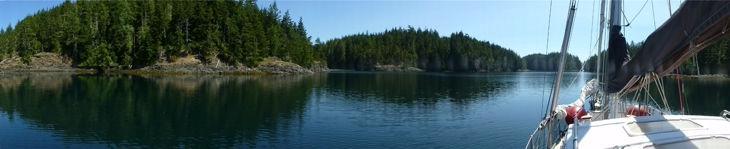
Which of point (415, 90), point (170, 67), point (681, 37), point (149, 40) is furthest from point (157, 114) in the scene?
point (149, 40)

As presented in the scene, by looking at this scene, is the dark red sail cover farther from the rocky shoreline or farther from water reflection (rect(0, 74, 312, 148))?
the rocky shoreline

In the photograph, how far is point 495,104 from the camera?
61.1 m

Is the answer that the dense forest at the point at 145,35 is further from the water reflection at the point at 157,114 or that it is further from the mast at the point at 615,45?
the mast at the point at 615,45

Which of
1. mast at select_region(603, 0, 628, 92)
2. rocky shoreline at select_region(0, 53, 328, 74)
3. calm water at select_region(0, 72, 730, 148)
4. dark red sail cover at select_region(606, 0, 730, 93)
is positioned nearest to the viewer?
dark red sail cover at select_region(606, 0, 730, 93)

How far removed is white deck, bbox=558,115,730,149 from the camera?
11.2 meters

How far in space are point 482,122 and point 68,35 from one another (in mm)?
128963

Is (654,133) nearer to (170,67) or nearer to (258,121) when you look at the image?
(258,121)

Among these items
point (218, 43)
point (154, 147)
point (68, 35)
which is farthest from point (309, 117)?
point (68, 35)

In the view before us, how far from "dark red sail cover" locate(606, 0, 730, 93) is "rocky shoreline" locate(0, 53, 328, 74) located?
120945mm

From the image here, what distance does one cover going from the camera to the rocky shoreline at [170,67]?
128m

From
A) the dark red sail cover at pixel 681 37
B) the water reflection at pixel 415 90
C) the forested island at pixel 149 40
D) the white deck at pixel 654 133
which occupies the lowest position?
the water reflection at pixel 415 90

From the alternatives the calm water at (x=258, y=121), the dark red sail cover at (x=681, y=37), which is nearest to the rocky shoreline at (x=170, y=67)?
the calm water at (x=258, y=121)

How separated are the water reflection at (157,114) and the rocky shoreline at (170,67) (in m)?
59.6

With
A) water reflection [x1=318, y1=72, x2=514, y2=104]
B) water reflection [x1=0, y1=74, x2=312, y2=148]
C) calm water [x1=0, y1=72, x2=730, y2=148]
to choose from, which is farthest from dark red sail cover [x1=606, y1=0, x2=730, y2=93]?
water reflection [x1=318, y1=72, x2=514, y2=104]
